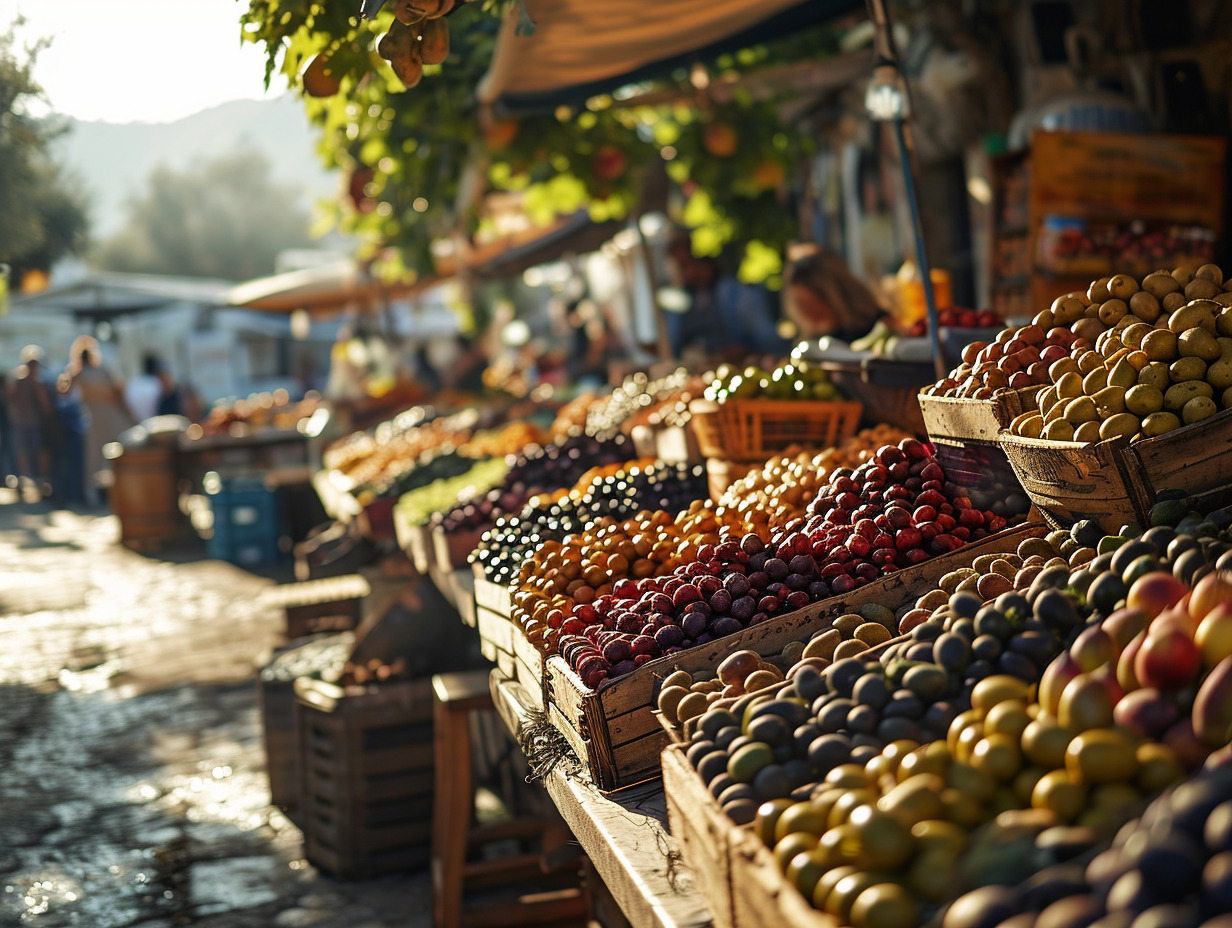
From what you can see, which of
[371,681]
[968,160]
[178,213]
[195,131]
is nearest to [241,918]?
[371,681]

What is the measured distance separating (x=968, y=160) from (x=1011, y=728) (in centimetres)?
577

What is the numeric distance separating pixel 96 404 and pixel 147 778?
10.9 m

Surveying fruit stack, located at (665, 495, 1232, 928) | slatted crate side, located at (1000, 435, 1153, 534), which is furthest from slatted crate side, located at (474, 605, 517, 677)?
slatted crate side, located at (1000, 435, 1153, 534)

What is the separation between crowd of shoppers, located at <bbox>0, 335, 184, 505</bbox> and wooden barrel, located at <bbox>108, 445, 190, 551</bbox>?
297cm

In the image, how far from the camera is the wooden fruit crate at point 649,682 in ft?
6.84

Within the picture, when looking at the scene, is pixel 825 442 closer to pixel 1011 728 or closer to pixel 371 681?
pixel 371 681

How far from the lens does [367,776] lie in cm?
399

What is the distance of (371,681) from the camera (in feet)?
13.5

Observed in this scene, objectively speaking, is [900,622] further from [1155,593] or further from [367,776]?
[367,776]

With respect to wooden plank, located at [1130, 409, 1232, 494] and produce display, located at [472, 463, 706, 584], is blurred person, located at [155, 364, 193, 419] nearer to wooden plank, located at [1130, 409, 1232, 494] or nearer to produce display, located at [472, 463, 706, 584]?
produce display, located at [472, 463, 706, 584]

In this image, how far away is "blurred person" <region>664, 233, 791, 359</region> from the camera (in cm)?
950

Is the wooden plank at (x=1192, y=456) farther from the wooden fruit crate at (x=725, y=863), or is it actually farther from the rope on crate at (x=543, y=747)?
the rope on crate at (x=543, y=747)

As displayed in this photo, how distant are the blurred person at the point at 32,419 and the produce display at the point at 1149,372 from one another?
1469 centimetres

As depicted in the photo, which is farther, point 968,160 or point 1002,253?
point 968,160
